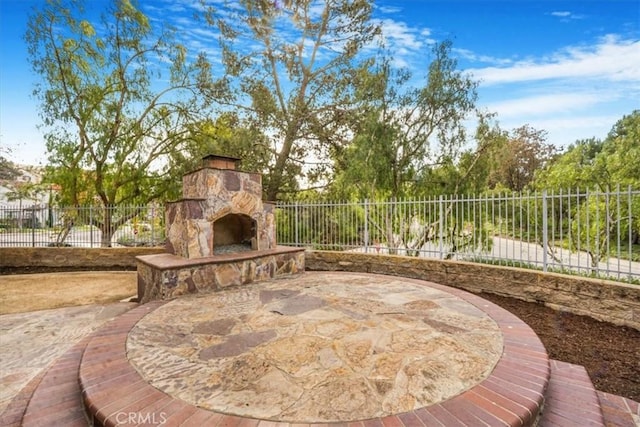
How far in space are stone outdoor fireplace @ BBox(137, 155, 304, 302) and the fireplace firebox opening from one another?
2cm

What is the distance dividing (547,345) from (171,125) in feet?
39.2

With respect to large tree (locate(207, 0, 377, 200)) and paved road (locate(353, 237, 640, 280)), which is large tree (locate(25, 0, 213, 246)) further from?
paved road (locate(353, 237, 640, 280))

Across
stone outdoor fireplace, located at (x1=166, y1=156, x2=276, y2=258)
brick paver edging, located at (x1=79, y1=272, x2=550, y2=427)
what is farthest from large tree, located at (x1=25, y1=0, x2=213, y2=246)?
brick paver edging, located at (x1=79, y1=272, x2=550, y2=427)

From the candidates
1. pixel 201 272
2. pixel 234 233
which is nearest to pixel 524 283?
pixel 201 272

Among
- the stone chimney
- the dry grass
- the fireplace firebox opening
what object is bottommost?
the dry grass

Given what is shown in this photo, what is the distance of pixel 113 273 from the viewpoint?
283 inches

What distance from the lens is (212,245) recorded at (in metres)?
4.63

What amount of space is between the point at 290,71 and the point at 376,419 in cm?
1074

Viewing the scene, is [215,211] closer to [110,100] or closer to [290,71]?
[290,71]

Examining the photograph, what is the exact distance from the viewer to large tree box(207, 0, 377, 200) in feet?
31.8

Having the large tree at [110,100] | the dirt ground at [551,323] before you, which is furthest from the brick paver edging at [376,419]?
the large tree at [110,100]

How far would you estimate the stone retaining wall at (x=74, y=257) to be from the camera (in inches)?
331

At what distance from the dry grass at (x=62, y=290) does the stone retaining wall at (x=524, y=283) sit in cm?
472

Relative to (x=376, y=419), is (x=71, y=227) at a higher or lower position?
higher
